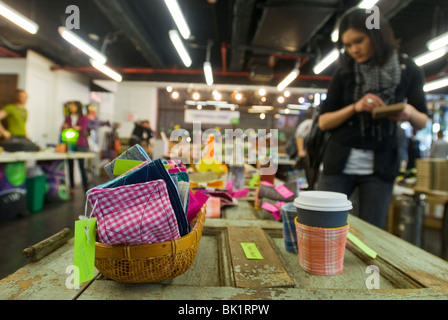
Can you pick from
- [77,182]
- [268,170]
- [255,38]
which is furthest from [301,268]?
[77,182]

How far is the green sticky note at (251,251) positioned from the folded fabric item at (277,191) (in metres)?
0.46

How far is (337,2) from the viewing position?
15.4 feet

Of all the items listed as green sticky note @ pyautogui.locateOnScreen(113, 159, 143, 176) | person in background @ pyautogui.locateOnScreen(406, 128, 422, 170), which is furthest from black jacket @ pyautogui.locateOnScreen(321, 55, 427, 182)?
person in background @ pyautogui.locateOnScreen(406, 128, 422, 170)

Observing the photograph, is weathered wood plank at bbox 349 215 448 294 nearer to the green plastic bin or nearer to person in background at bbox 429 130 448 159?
the green plastic bin

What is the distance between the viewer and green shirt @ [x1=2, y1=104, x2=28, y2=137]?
401 cm

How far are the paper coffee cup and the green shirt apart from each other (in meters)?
4.72

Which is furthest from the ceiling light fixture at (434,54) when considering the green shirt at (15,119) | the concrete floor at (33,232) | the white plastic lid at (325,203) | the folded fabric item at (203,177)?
the green shirt at (15,119)

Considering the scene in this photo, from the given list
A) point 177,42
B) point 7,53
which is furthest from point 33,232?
point 7,53

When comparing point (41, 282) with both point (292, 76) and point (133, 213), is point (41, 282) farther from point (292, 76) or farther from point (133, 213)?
point (292, 76)

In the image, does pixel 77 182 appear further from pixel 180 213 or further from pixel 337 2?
pixel 180 213

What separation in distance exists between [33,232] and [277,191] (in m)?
2.92

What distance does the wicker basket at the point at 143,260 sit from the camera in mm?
Result: 514

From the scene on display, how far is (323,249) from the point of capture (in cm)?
66

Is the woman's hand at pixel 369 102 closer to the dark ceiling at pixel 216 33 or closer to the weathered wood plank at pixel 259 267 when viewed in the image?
the weathered wood plank at pixel 259 267
